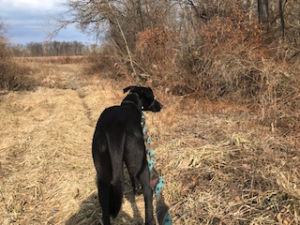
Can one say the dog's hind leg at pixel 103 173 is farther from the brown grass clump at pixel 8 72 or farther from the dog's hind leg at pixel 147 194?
the brown grass clump at pixel 8 72

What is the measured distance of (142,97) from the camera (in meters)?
3.77

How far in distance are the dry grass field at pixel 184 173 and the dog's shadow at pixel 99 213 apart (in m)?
0.01

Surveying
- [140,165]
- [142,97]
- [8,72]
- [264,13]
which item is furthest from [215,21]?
[8,72]

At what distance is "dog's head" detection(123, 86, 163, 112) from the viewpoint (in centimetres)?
352

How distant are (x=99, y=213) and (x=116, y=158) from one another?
1.07 metres

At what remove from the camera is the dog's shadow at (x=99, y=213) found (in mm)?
2602

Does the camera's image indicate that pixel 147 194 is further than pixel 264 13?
No

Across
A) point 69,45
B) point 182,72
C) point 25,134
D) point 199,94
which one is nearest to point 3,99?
point 25,134

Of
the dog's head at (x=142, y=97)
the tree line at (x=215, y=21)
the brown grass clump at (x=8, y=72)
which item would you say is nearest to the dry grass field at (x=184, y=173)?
the dog's head at (x=142, y=97)

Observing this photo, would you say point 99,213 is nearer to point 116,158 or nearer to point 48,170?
point 116,158

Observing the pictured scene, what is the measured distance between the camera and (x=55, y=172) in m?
3.68

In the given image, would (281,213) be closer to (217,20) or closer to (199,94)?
(199,94)

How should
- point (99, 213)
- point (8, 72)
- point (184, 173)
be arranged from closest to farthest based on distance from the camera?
point (99, 213) < point (184, 173) < point (8, 72)

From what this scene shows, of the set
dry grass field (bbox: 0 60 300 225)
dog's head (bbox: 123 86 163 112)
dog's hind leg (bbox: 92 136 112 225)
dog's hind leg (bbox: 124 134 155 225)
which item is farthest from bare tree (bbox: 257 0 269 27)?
dog's hind leg (bbox: 92 136 112 225)
